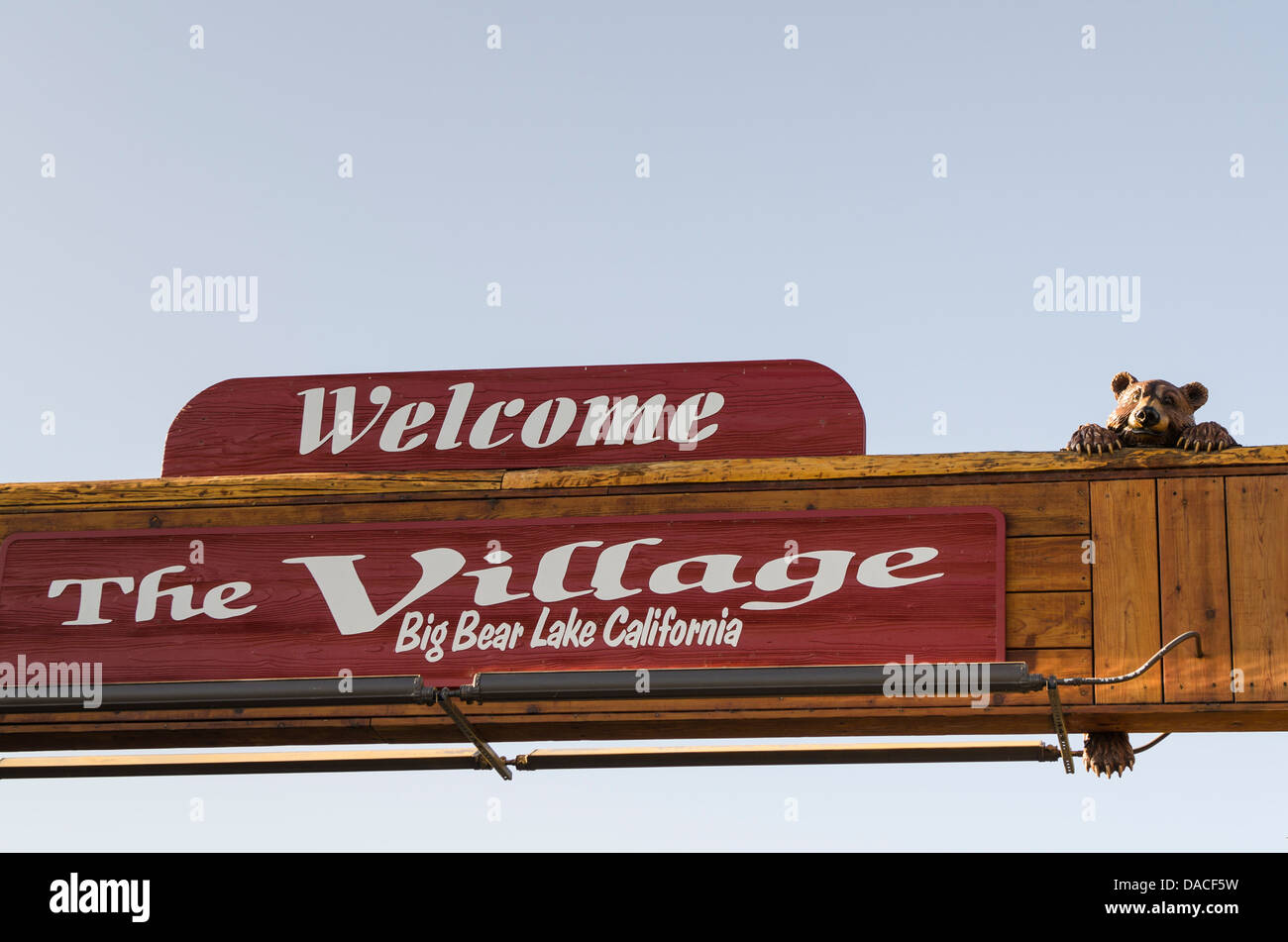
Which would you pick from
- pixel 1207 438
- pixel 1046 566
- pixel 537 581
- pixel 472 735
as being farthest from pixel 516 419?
pixel 1207 438

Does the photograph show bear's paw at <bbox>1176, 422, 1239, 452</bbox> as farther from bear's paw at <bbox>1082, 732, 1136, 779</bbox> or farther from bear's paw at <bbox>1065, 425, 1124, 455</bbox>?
bear's paw at <bbox>1082, 732, 1136, 779</bbox>

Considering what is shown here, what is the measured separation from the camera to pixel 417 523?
722cm

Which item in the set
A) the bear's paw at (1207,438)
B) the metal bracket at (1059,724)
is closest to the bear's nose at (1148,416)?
the bear's paw at (1207,438)

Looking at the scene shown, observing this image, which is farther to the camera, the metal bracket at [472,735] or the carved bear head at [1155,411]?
the carved bear head at [1155,411]

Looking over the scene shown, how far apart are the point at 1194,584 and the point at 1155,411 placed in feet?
3.01

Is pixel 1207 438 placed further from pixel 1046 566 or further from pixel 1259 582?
pixel 1046 566

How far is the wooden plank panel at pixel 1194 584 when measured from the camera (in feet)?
21.0

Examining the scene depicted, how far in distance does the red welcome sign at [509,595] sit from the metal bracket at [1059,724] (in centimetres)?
40

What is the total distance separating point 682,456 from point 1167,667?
218cm

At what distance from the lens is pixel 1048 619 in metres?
Result: 6.68

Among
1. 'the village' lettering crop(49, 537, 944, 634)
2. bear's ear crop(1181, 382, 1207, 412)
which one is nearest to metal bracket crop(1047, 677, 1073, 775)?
'the village' lettering crop(49, 537, 944, 634)

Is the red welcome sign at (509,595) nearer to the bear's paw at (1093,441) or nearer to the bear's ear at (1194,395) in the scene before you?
the bear's paw at (1093,441)
